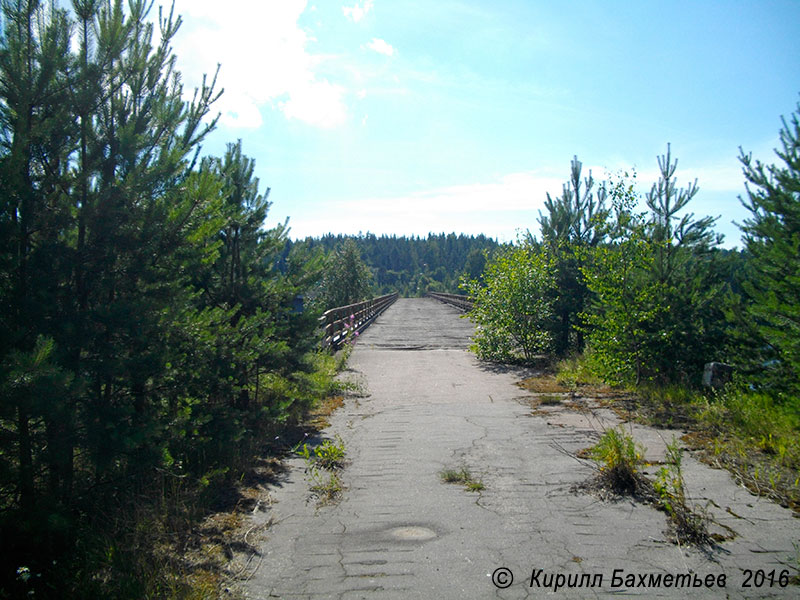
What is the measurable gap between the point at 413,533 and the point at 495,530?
24.7 inches

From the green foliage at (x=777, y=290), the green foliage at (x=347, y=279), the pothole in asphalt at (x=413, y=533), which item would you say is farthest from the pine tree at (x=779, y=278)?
the green foliage at (x=347, y=279)

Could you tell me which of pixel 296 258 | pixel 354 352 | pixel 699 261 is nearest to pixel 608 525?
pixel 296 258

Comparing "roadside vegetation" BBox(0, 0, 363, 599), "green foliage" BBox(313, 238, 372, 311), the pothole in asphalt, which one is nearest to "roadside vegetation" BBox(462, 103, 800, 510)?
the pothole in asphalt

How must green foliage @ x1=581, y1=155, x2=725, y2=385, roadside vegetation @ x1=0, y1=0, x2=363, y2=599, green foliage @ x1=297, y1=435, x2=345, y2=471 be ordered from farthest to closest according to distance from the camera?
1. green foliage @ x1=581, y1=155, x2=725, y2=385
2. green foliage @ x1=297, y1=435, x2=345, y2=471
3. roadside vegetation @ x1=0, y1=0, x2=363, y2=599

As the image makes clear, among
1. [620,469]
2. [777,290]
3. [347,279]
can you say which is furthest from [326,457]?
[347,279]

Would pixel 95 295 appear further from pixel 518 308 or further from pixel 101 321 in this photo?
pixel 518 308

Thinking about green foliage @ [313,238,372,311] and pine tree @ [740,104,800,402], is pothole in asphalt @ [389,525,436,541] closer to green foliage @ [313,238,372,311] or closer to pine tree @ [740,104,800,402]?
pine tree @ [740,104,800,402]

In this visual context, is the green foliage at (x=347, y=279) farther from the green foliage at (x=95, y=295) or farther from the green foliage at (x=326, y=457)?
the green foliage at (x=95, y=295)

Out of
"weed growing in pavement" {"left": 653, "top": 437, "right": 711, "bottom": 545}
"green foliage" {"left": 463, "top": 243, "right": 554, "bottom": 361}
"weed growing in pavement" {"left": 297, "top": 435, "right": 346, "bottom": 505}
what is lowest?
"weed growing in pavement" {"left": 297, "top": 435, "right": 346, "bottom": 505}

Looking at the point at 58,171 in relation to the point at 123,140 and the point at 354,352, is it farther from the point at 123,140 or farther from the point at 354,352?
the point at 354,352

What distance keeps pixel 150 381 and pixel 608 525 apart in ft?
12.3

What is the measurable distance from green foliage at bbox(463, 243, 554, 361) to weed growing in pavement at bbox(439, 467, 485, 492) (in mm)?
8577

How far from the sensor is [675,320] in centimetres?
922

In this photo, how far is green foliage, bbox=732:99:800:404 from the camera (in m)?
6.20
